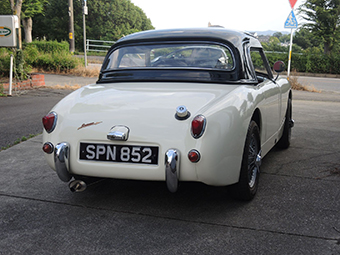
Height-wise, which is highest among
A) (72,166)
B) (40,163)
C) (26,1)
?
(26,1)

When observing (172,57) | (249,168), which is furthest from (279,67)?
(249,168)

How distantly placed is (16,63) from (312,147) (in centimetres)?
941

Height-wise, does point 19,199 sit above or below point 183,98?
below

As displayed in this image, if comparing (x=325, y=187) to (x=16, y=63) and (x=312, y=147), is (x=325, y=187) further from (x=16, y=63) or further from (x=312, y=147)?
(x=16, y=63)

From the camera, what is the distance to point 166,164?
2914mm

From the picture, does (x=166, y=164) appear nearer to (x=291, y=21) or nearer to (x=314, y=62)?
(x=291, y=21)

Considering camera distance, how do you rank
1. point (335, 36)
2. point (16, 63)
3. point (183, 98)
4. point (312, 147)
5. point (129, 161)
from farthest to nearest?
point (335, 36), point (16, 63), point (312, 147), point (183, 98), point (129, 161)

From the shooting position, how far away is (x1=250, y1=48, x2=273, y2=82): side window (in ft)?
14.5

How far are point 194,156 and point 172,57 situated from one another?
1.40 m

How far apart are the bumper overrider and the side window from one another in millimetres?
1858

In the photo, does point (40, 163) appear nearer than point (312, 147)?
Yes

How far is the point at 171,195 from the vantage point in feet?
12.2

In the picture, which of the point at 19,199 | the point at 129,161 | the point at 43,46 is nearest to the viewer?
the point at 129,161

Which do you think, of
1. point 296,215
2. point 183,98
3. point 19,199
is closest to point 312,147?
point 296,215
